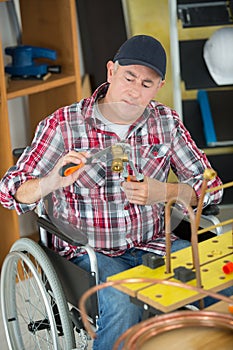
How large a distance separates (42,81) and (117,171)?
1387 millimetres

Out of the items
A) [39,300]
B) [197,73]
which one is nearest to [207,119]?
[197,73]

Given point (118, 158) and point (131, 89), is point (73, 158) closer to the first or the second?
A: point (118, 158)

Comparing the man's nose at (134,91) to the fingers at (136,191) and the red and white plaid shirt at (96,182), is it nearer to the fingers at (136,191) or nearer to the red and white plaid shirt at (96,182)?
the red and white plaid shirt at (96,182)

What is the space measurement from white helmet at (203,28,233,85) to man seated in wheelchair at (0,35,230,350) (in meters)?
1.60


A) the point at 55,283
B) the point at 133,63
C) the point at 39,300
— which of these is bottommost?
the point at 39,300

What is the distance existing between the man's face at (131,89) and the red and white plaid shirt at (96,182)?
0.07 meters

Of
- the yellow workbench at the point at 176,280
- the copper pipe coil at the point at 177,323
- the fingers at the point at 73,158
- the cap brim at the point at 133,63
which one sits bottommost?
the yellow workbench at the point at 176,280

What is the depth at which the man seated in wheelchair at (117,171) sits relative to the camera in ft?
8.23

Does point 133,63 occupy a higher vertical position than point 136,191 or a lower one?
higher

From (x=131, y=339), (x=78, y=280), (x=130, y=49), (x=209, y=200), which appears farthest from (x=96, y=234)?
(x=131, y=339)

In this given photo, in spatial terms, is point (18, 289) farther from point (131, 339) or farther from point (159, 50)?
point (131, 339)

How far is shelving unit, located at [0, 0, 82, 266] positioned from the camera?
3.61 metres

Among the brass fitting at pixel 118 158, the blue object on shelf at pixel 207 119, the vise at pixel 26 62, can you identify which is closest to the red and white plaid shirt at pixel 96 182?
the brass fitting at pixel 118 158

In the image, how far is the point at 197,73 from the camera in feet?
14.1
